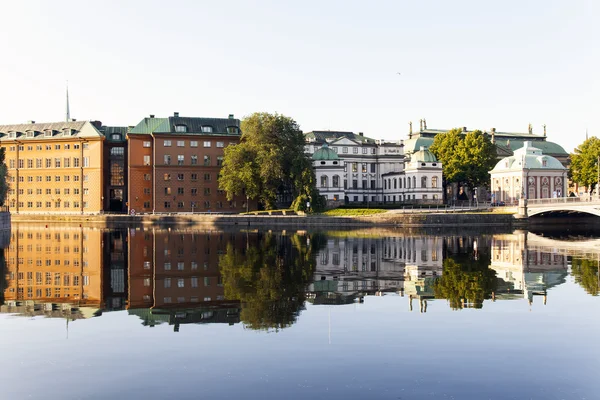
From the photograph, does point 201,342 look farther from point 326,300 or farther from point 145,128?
point 145,128

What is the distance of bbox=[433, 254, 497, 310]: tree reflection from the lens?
2595 centimetres

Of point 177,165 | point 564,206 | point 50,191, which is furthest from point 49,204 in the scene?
point 564,206

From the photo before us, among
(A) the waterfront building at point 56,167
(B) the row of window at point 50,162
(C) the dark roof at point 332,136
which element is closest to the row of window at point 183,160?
(A) the waterfront building at point 56,167

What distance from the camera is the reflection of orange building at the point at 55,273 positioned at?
87.5 ft

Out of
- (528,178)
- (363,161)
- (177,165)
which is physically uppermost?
(363,161)

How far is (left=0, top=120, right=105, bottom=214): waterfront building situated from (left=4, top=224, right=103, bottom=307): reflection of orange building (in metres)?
60.5

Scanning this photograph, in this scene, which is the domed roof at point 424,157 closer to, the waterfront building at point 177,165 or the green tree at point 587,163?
the green tree at point 587,163

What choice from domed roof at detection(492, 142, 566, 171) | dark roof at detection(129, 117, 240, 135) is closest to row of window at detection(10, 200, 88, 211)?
dark roof at detection(129, 117, 240, 135)

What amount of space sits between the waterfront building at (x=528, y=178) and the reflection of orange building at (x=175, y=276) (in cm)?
7153

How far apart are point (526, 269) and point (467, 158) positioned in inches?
3112

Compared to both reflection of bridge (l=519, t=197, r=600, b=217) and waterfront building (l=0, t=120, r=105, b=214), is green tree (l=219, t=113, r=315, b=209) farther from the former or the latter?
reflection of bridge (l=519, t=197, r=600, b=217)

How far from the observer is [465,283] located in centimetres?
3102

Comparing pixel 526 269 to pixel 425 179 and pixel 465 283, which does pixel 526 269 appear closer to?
pixel 465 283

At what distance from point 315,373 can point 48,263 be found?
28863mm
